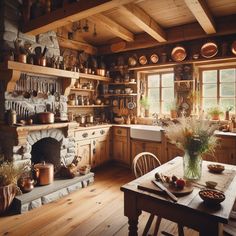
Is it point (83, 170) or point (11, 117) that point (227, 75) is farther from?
point (11, 117)

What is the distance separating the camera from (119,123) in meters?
5.03

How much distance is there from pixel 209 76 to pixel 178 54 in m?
0.74

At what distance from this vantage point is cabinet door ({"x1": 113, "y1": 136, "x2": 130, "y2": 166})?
4.55 meters

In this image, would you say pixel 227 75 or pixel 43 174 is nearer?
pixel 43 174

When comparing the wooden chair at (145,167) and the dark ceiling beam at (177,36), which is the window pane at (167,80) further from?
the wooden chair at (145,167)

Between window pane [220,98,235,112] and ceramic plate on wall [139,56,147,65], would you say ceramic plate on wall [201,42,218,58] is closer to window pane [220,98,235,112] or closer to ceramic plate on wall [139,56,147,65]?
window pane [220,98,235,112]

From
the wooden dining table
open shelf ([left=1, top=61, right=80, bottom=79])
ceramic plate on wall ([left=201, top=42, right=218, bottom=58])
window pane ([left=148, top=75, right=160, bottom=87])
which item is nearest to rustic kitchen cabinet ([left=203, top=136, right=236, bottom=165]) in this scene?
ceramic plate on wall ([left=201, top=42, right=218, bottom=58])

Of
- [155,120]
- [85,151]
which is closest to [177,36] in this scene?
[155,120]

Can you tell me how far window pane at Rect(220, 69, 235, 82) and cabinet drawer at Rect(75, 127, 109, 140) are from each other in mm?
2492

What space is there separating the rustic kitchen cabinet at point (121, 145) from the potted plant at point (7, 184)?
2.21 m

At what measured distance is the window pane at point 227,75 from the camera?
4020 millimetres

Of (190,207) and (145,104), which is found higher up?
(145,104)

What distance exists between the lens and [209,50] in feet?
12.8

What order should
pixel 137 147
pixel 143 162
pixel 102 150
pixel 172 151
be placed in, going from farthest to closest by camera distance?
1. pixel 102 150
2. pixel 137 147
3. pixel 172 151
4. pixel 143 162
